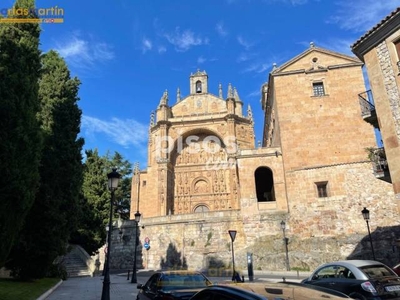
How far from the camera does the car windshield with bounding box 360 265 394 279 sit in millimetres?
7230

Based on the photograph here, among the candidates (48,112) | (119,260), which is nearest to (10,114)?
(48,112)

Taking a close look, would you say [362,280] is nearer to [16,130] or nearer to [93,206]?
[16,130]

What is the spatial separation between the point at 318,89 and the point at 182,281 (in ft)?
75.8

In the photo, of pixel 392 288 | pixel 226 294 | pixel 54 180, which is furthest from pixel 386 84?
pixel 54 180

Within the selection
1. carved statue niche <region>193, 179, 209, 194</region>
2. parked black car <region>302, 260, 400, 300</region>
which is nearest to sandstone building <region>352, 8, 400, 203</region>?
parked black car <region>302, 260, 400, 300</region>

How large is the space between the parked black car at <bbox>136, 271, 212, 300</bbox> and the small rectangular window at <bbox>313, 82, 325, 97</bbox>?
22283 mm

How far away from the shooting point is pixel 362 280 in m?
7.09

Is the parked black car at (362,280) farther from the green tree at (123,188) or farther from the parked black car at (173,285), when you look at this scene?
the green tree at (123,188)

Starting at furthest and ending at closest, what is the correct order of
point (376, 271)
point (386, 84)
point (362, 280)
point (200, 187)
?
1. point (200, 187)
2. point (386, 84)
3. point (376, 271)
4. point (362, 280)

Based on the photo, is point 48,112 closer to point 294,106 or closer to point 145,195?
point 294,106

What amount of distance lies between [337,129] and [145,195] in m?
24.5

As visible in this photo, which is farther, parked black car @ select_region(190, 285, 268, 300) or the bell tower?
the bell tower

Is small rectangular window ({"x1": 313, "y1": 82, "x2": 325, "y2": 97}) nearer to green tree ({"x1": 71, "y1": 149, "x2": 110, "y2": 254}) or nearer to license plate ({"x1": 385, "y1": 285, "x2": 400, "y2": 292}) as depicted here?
green tree ({"x1": 71, "y1": 149, "x2": 110, "y2": 254})

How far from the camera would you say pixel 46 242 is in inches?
531
